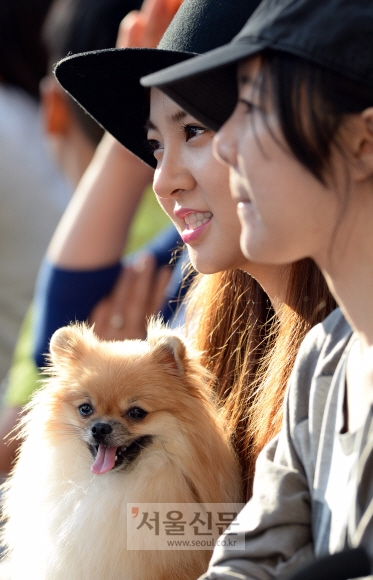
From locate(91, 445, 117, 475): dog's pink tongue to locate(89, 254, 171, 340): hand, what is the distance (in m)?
1.05

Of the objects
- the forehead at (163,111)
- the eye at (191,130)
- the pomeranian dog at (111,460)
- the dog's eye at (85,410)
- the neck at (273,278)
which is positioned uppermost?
the forehead at (163,111)

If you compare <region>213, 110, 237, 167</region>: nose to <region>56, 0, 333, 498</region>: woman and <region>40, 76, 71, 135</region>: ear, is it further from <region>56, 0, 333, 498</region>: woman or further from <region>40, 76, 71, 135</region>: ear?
<region>40, 76, 71, 135</region>: ear

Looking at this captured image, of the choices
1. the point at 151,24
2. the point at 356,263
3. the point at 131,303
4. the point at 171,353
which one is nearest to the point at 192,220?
the point at 171,353

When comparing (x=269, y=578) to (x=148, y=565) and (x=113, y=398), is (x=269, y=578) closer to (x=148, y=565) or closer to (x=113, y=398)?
(x=148, y=565)

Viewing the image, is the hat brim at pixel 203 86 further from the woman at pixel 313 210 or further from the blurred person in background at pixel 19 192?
the blurred person in background at pixel 19 192

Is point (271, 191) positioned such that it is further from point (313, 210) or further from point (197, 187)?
point (197, 187)

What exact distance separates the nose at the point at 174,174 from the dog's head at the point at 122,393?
327mm

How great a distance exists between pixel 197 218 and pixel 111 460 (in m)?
0.54

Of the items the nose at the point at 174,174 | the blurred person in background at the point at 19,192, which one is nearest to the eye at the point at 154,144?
the nose at the point at 174,174

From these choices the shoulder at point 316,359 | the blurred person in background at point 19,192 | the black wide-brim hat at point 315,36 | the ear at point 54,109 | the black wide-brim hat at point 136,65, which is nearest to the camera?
the black wide-brim hat at point 315,36

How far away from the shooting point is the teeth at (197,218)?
1.54 meters

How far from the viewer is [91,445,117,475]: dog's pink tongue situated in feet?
4.87

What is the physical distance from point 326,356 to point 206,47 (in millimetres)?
647

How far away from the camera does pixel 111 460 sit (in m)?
1.49
